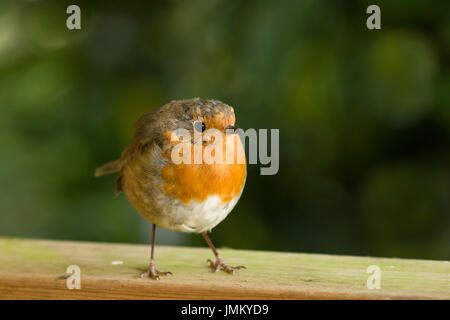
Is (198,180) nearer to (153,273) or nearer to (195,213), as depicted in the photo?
(195,213)

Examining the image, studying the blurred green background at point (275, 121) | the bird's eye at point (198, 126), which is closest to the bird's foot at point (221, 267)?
the bird's eye at point (198, 126)

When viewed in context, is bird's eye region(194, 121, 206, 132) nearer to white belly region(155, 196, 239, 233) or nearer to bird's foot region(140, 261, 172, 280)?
white belly region(155, 196, 239, 233)

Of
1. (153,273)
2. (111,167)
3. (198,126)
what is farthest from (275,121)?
(153,273)

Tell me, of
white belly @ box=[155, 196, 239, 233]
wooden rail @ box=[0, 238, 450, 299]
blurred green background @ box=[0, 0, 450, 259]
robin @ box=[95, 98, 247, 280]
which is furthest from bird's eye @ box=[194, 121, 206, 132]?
blurred green background @ box=[0, 0, 450, 259]

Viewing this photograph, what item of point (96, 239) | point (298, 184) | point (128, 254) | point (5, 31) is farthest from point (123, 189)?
point (5, 31)

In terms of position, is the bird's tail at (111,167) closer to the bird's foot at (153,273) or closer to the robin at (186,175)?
the robin at (186,175)
